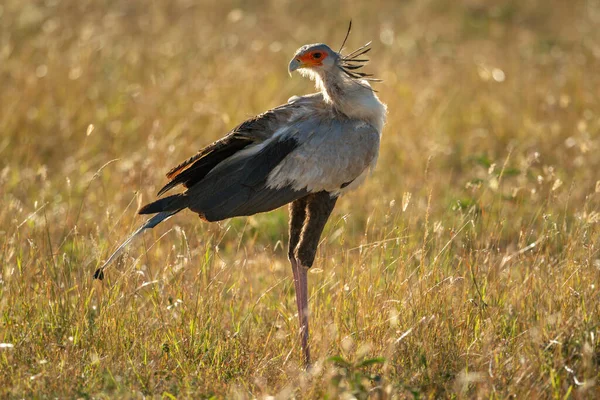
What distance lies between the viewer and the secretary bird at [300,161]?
4168 millimetres

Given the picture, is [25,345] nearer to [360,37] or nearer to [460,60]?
[460,60]

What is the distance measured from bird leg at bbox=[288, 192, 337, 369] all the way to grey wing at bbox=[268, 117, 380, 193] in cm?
10

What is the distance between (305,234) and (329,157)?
421mm

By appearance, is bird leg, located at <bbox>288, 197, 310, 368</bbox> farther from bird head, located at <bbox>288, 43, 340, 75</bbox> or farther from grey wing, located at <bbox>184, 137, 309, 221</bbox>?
bird head, located at <bbox>288, 43, 340, 75</bbox>

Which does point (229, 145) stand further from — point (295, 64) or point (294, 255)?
point (294, 255)

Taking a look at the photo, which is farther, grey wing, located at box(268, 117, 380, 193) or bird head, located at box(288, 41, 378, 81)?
bird head, located at box(288, 41, 378, 81)

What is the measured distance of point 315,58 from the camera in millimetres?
4410

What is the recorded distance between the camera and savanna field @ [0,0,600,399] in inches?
149

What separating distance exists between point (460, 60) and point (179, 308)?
6.16 m

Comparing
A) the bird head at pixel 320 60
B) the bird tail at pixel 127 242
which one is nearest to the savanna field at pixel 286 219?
the bird tail at pixel 127 242

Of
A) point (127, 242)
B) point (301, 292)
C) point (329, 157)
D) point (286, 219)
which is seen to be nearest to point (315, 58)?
point (329, 157)

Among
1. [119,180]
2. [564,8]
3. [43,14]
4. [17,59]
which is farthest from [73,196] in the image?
[564,8]

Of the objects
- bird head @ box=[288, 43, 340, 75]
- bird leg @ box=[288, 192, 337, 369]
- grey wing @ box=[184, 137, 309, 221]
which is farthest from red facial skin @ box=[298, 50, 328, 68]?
bird leg @ box=[288, 192, 337, 369]

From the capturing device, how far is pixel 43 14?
31.8 feet
